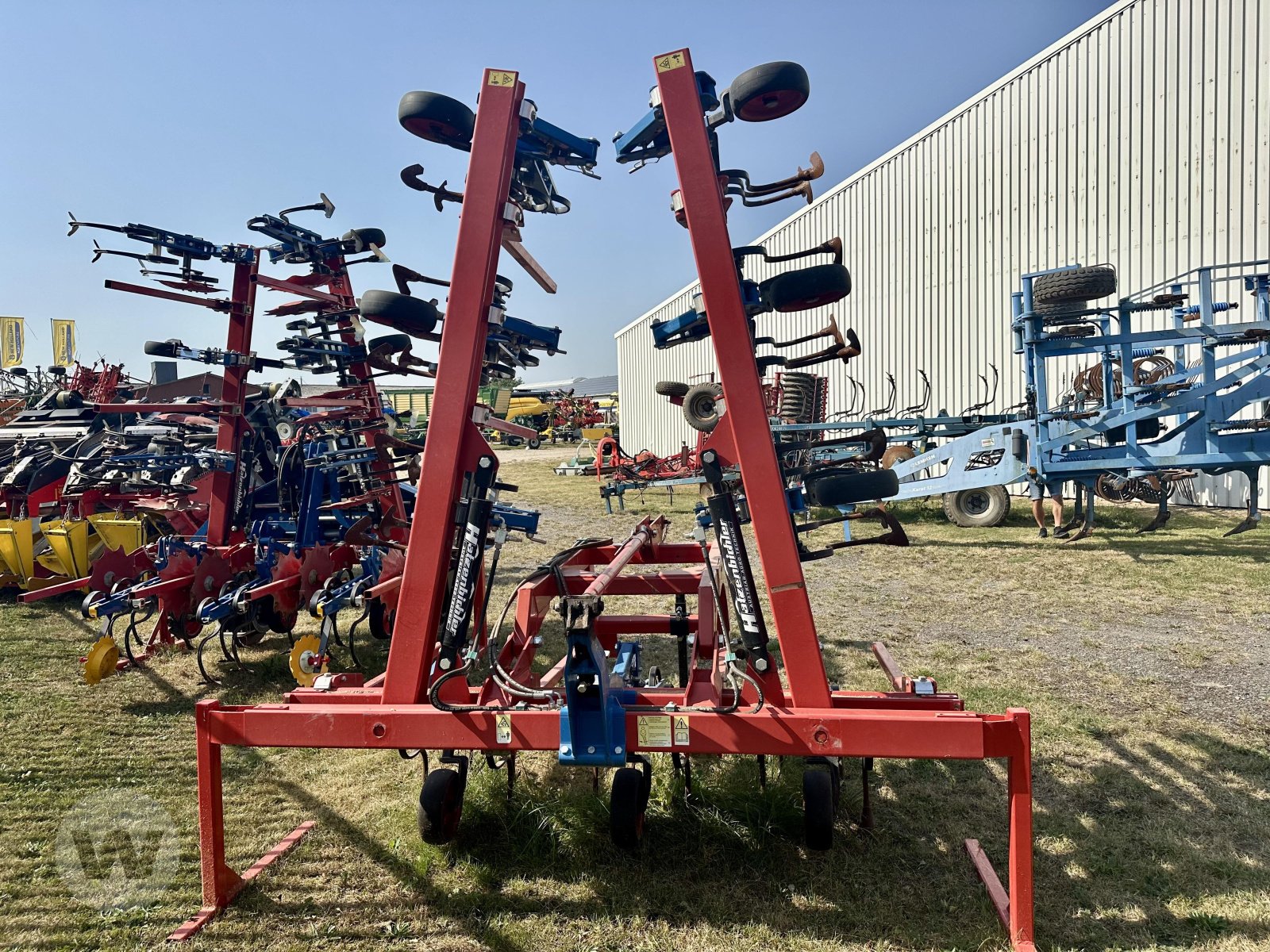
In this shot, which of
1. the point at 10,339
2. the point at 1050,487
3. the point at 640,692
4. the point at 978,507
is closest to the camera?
the point at 640,692

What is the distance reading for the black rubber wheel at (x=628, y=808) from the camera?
9.71 feet

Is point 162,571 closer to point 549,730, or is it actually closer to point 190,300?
point 190,300

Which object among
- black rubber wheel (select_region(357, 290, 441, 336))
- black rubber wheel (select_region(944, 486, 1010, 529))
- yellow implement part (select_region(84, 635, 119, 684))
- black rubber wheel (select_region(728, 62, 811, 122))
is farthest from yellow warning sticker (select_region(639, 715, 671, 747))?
black rubber wheel (select_region(944, 486, 1010, 529))

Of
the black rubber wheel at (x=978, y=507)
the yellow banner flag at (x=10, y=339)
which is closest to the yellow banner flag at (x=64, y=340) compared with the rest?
the yellow banner flag at (x=10, y=339)

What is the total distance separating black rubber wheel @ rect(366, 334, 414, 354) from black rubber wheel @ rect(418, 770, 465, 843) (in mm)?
1840

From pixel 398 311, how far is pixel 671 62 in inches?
50.9

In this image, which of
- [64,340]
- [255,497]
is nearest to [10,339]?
[64,340]

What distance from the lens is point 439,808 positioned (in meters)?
3.11

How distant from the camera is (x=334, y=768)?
4035mm

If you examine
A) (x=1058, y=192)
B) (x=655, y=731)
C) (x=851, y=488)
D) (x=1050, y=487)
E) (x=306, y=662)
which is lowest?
(x=306, y=662)

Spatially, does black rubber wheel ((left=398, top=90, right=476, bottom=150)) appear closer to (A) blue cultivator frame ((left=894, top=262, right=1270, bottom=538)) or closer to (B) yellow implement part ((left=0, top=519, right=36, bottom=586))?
(A) blue cultivator frame ((left=894, top=262, right=1270, bottom=538))

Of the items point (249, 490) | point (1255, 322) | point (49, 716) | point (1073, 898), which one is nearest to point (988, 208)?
point (1255, 322)

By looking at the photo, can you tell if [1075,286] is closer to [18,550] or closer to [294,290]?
[294,290]

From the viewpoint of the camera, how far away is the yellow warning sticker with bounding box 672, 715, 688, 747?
2572mm
